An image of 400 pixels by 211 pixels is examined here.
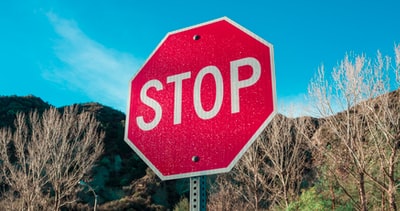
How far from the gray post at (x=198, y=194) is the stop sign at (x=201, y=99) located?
3 cm

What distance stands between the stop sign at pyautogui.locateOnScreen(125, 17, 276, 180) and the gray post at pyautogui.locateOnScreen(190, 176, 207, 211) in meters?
0.03

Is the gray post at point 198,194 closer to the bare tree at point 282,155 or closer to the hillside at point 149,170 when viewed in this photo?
the hillside at point 149,170

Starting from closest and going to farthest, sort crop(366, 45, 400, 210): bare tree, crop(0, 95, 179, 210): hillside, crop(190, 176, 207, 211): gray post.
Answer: crop(190, 176, 207, 211): gray post → crop(366, 45, 400, 210): bare tree → crop(0, 95, 179, 210): hillside

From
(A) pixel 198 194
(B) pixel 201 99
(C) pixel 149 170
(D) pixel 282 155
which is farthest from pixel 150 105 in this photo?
(C) pixel 149 170

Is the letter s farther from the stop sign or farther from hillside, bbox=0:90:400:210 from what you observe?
hillside, bbox=0:90:400:210

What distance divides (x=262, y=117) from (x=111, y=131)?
4970 centimetres

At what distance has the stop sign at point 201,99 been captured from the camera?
177cm

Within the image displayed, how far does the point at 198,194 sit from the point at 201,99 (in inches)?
17.6

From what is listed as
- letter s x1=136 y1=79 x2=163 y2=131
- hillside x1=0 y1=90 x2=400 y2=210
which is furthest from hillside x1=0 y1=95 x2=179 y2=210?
letter s x1=136 y1=79 x2=163 y2=131

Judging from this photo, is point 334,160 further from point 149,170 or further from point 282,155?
point 149,170

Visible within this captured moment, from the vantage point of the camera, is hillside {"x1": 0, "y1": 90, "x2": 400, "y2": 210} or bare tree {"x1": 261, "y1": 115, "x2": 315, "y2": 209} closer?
hillside {"x1": 0, "y1": 90, "x2": 400, "y2": 210}

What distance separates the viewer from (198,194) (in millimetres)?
1736

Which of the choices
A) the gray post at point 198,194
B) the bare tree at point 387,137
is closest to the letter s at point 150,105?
the gray post at point 198,194

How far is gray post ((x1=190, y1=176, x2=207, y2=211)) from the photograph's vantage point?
1.72 meters
